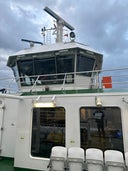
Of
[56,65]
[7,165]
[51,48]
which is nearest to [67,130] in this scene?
[7,165]

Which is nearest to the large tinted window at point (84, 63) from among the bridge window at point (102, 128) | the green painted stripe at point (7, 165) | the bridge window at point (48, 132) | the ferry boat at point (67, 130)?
the ferry boat at point (67, 130)

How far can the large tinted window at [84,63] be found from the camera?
845 centimetres

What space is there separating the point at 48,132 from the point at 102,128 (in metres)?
1.55

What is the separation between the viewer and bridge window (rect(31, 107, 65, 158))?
5.79 meters

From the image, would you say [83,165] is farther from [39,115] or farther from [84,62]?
[84,62]

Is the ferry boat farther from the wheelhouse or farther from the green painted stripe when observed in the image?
the wheelhouse

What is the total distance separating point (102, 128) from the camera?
17.7 ft

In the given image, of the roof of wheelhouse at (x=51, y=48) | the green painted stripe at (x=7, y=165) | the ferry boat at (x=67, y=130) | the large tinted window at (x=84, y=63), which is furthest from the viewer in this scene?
the roof of wheelhouse at (x=51, y=48)

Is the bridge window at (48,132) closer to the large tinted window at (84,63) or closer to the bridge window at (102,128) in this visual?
the bridge window at (102,128)

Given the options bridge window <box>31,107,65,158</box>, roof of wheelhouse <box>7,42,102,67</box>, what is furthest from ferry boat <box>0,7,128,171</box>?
roof of wheelhouse <box>7,42,102,67</box>

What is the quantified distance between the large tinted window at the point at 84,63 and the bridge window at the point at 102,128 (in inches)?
125

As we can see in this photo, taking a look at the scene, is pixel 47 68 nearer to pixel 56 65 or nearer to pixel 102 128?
pixel 56 65

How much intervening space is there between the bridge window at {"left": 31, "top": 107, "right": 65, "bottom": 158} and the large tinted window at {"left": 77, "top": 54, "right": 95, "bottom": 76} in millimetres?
3026

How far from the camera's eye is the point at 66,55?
848 centimetres
